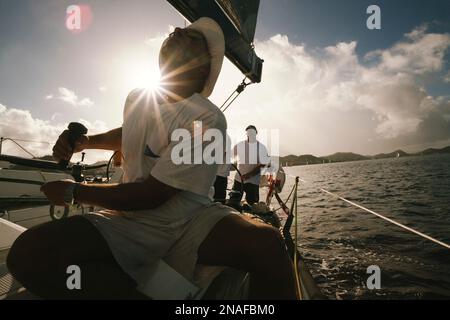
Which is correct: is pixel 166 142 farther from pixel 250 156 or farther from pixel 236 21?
pixel 250 156

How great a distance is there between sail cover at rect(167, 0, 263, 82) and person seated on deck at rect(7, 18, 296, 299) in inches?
88.6

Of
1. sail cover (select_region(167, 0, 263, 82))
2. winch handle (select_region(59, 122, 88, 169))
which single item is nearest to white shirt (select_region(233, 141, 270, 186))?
sail cover (select_region(167, 0, 263, 82))

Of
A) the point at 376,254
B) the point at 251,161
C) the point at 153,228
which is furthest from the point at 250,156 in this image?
the point at 153,228

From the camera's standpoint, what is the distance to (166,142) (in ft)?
5.21

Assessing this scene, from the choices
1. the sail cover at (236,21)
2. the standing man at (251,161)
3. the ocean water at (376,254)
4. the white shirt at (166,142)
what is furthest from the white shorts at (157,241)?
the standing man at (251,161)

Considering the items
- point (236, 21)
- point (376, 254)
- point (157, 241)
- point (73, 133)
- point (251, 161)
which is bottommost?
point (376, 254)

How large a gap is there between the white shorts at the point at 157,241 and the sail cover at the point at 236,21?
10.4ft

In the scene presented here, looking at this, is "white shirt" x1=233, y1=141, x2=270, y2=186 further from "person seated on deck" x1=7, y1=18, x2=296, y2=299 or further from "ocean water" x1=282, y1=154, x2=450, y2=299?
"person seated on deck" x1=7, y1=18, x2=296, y2=299

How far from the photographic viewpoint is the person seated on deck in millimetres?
1173

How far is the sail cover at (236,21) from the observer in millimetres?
3658

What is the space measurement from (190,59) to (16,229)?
2.91 meters

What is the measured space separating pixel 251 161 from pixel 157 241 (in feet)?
24.6

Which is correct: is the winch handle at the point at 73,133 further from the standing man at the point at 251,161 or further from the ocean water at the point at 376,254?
the standing man at the point at 251,161
